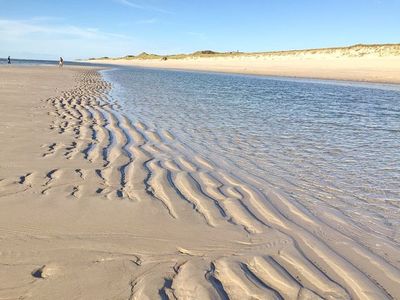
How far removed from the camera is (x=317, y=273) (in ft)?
9.50

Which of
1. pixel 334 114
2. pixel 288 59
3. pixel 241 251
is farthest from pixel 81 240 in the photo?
pixel 288 59

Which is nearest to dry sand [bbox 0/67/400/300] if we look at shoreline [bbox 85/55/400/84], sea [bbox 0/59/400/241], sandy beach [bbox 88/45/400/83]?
sea [bbox 0/59/400/241]

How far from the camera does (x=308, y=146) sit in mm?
7336

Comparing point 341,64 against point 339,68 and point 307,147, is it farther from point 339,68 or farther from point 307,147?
point 307,147

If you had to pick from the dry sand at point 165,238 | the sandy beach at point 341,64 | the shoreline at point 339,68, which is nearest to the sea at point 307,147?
the dry sand at point 165,238

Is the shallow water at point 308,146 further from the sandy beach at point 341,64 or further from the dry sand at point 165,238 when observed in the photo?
the sandy beach at point 341,64

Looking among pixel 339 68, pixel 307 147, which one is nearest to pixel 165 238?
pixel 307 147

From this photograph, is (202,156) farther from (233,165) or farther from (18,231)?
(18,231)

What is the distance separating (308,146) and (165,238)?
4.71 meters

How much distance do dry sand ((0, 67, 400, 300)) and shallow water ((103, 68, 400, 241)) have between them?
45 centimetres

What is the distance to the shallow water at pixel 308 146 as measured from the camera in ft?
15.0

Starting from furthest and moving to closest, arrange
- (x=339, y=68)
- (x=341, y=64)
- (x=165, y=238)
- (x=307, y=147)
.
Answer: (x=341, y=64), (x=339, y=68), (x=307, y=147), (x=165, y=238)

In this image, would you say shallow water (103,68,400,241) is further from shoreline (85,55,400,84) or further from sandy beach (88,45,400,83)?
sandy beach (88,45,400,83)

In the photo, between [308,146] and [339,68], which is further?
[339,68]
